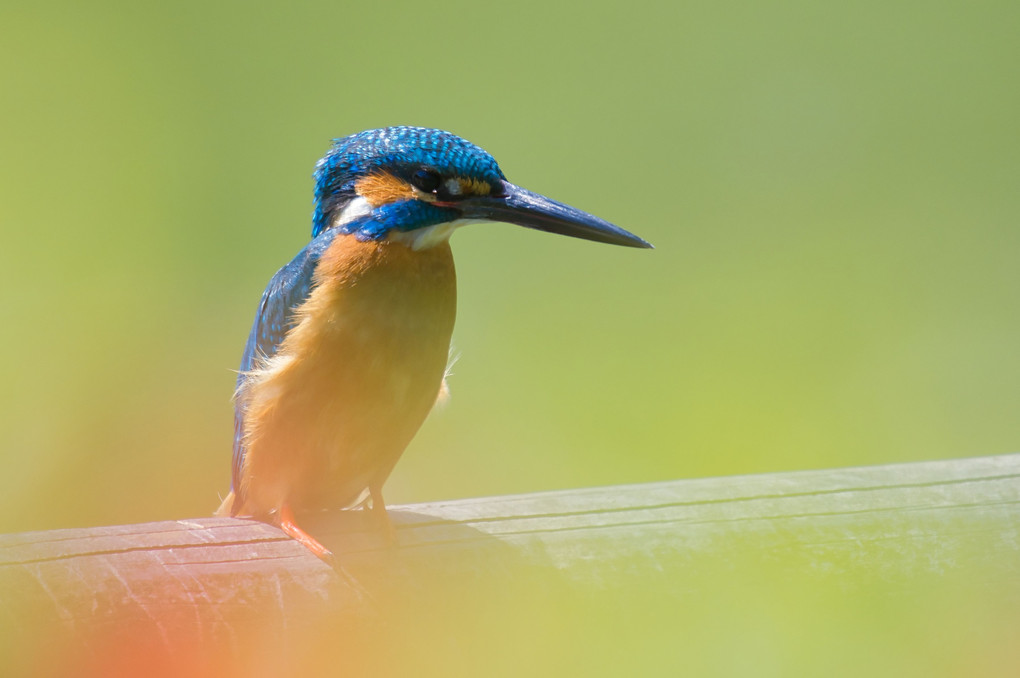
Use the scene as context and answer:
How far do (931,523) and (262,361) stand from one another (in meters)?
1.10

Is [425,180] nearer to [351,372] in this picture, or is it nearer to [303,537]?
[351,372]

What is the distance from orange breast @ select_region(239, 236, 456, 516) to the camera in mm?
1691

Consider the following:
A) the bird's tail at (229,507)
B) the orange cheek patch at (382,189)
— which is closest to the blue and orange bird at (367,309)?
the orange cheek patch at (382,189)

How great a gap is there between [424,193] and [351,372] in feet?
1.05

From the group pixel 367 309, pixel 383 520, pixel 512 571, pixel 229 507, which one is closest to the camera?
pixel 512 571

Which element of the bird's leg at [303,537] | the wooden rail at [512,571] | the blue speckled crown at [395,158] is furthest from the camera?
the blue speckled crown at [395,158]

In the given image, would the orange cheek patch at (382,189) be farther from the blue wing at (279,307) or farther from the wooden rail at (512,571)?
the wooden rail at (512,571)

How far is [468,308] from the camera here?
4.08m

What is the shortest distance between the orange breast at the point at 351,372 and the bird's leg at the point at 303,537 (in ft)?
0.29

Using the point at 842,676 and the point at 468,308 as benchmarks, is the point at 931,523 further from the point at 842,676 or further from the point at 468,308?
the point at 468,308

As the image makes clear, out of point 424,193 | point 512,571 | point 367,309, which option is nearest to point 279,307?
point 367,309

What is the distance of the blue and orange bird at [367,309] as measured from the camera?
169cm

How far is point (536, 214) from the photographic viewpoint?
5.75 ft

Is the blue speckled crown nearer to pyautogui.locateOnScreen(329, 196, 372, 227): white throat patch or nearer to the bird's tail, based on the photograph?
pyautogui.locateOnScreen(329, 196, 372, 227): white throat patch
